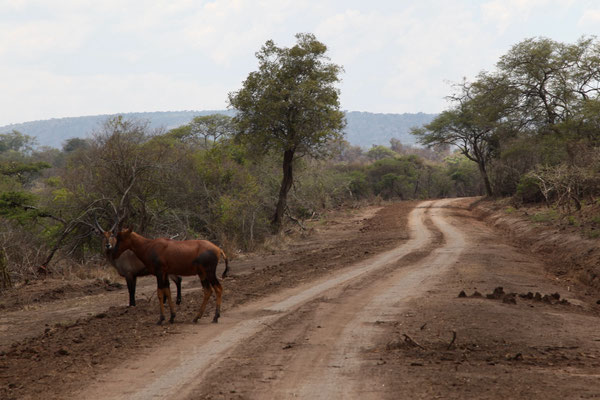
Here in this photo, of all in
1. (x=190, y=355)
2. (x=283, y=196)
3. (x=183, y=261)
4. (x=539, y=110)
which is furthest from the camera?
(x=539, y=110)

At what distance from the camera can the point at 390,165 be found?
65875 mm

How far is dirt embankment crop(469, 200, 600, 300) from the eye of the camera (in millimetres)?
15023

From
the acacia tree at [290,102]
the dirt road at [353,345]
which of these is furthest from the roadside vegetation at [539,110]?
the dirt road at [353,345]

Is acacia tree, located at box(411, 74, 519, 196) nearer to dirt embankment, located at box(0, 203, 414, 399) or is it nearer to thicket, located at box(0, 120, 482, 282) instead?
thicket, located at box(0, 120, 482, 282)

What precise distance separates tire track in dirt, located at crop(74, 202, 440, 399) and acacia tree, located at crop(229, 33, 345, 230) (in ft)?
42.5

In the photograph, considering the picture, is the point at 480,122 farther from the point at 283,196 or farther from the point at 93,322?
the point at 93,322

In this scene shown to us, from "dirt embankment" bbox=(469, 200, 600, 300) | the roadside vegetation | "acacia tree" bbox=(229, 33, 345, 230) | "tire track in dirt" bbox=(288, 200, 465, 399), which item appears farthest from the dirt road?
the roadside vegetation

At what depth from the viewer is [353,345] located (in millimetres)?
7625

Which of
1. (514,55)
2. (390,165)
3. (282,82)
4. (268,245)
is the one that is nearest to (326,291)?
(268,245)

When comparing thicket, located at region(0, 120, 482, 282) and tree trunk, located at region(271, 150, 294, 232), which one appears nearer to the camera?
thicket, located at region(0, 120, 482, 282)

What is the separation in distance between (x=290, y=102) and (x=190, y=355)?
1792cm

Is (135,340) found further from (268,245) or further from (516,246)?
(516,246)

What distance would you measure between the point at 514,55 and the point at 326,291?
2933 centimetres

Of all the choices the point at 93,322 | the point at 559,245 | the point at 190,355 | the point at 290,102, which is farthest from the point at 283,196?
→ the point at 190,355
